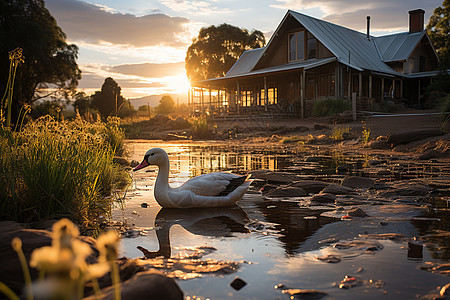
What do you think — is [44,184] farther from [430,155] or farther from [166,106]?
[166,106]

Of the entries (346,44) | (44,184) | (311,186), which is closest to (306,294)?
(44,184)

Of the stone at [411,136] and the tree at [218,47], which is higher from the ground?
the tree at [218,47]

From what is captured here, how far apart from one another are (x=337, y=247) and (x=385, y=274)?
71cm

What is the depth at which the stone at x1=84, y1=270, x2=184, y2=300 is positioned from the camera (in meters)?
2.12

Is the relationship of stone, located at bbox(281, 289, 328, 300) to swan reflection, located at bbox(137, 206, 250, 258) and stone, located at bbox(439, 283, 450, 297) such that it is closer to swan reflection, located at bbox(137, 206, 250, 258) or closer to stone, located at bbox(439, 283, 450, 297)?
stone, located at bbox(439, 283, 450, 297)

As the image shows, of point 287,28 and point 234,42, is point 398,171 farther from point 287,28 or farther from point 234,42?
point 234,42

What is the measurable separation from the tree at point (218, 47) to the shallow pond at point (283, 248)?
4745 cm

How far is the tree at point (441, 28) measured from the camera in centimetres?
3819

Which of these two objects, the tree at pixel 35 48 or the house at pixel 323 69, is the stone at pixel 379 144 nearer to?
the house at pixel 323 69

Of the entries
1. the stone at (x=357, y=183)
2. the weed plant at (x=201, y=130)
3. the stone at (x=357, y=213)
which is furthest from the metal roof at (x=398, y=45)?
the stone at (x=357, y=213)

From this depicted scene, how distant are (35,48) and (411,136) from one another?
28046 mm

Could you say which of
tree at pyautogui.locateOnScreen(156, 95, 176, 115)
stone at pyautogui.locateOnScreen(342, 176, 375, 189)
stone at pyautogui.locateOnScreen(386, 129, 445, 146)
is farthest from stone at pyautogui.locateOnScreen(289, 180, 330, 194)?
tree at pyautogui.locateOnScreen(156, 95, 176, 115)

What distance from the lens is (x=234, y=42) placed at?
52.4 m

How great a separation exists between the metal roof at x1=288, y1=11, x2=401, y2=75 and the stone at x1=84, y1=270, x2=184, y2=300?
86.8 ft
